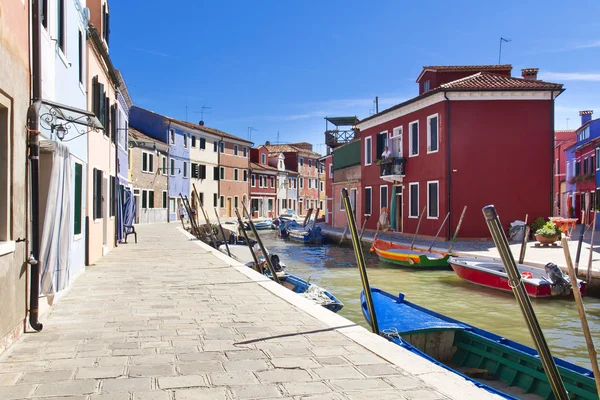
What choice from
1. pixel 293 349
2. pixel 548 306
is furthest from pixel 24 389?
pixel 548 306

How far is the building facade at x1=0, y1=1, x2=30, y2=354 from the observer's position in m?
5.00

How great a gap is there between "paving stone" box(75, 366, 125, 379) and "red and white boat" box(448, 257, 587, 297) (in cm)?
931

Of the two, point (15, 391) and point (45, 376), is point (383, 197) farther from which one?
point (15, 391)

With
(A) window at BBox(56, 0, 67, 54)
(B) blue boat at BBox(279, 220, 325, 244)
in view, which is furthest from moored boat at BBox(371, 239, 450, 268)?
(A) window at BBox(56, 0, 67, 54)

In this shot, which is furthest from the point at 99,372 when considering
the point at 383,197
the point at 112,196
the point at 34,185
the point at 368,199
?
the point at 368,199

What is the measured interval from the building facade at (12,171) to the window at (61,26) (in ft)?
9.25

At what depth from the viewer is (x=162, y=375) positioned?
170 inches

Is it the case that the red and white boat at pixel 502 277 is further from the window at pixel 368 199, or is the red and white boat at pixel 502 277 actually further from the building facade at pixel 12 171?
the window at pixel 368 199

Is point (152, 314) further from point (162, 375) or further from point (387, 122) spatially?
point (387, 122)

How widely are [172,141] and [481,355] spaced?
37636 mm

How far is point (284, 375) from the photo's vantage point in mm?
4312

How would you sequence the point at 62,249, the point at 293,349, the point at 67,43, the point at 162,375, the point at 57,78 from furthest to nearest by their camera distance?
1. the point at 67,43
2. the point at 57,78
3. the point at 62,249
4. the point at 293,349
5. the point at 162,375

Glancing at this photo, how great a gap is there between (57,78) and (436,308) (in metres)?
8.78

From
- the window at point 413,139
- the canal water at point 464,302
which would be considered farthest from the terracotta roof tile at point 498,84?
the canal water at point 464,302
